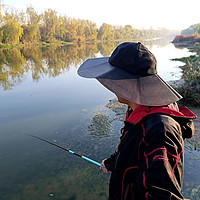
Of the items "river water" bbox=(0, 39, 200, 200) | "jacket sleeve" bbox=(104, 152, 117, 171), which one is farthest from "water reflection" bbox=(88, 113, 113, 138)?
"jacket sleeve" bbox=(104, 152, 117, 171)

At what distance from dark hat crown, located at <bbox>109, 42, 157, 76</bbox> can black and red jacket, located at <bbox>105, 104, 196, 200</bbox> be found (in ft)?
0.74

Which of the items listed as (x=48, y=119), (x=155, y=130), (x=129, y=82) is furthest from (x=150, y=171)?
(x=48, y=119)

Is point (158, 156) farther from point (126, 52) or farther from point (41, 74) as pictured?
point (41, 74)

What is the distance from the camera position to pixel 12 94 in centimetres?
915

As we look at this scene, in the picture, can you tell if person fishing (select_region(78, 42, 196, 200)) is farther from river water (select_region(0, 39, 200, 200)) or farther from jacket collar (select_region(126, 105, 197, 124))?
river water (select_region(0, 39, 200, 200))

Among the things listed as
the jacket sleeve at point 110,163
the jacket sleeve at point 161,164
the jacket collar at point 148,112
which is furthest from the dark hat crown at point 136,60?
the jacket sleeve at point 110,163

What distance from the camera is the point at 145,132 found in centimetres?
104

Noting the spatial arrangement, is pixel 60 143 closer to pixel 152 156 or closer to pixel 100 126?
pixel 100 126

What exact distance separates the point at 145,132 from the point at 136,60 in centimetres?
42

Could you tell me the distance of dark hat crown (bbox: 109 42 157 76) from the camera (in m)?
1.12

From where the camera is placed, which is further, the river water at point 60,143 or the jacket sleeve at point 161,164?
the river water at point 60,143

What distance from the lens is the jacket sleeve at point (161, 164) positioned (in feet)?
3.08

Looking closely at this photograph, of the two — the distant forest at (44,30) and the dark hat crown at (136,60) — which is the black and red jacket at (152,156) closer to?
the dark hat crown at (136,60)

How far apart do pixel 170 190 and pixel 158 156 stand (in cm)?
18
